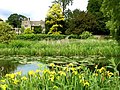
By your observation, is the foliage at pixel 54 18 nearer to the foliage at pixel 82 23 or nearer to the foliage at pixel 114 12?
the foliage at pixel 82 23

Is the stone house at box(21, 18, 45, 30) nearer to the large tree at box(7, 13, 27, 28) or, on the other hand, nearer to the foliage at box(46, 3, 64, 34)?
the large tree at box(7, 13, 27, 28)

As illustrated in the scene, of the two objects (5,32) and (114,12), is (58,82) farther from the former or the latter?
(5,32)

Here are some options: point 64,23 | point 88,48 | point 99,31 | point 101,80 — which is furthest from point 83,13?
point 101,80

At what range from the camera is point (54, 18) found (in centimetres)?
6341

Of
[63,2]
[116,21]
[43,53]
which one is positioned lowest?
[43,53]

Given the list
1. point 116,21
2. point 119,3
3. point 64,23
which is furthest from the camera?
point 64,23

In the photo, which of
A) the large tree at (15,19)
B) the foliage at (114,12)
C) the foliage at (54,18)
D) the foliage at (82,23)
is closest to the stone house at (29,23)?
the large tree at (15,19)

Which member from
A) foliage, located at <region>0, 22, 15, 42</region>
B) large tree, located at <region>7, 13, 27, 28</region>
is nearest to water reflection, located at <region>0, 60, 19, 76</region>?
foliage, located at <region>0, 22, 15, 42</region>

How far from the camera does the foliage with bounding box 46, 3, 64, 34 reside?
6213cm

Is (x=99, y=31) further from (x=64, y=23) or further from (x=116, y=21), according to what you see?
(x=116, y=21)

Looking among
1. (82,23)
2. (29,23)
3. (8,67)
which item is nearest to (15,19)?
(29,23)

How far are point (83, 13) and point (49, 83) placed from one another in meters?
48.2

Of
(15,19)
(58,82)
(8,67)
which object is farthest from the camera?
(15,19)

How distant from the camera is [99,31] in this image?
2137 inches
